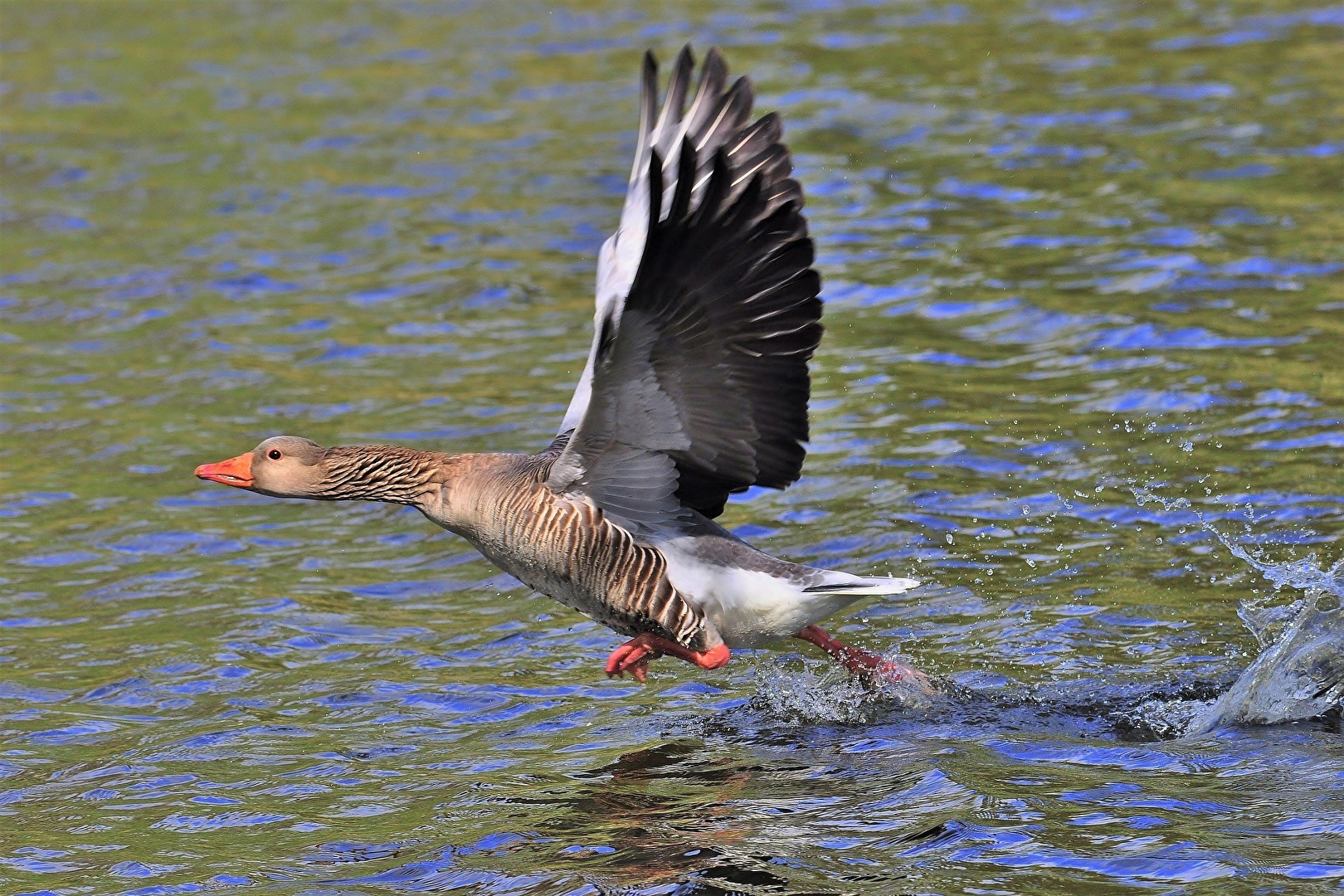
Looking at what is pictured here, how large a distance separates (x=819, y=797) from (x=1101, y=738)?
1.15m

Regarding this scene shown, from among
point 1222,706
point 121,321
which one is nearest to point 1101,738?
point 1222,706

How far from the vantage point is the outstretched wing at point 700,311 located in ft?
21.2

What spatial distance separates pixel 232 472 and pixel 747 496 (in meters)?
3.32

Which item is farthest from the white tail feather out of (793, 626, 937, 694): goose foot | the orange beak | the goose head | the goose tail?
the orange beak

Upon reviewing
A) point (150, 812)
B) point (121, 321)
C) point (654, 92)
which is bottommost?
point (150, 812)

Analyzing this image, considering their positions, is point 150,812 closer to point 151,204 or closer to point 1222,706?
point 1222,706

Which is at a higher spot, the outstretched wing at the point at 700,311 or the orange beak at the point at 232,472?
the outstretched wing at the point at 700,311

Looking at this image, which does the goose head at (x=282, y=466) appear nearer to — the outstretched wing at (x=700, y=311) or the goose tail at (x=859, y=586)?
the outstretched wing at (x=700, y=311)

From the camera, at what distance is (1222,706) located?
6793 millimetres

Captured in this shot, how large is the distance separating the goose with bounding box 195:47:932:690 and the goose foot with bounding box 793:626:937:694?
0.01m

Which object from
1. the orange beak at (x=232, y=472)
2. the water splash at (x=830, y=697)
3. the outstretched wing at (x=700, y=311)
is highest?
the outstretched wing at (x=700, y=311)

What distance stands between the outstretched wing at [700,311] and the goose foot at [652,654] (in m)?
0.61

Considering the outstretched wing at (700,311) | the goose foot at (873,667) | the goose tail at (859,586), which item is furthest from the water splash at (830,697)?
the outstretched wing at (700,311)

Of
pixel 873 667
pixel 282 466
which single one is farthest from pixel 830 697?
pixel 282 466
